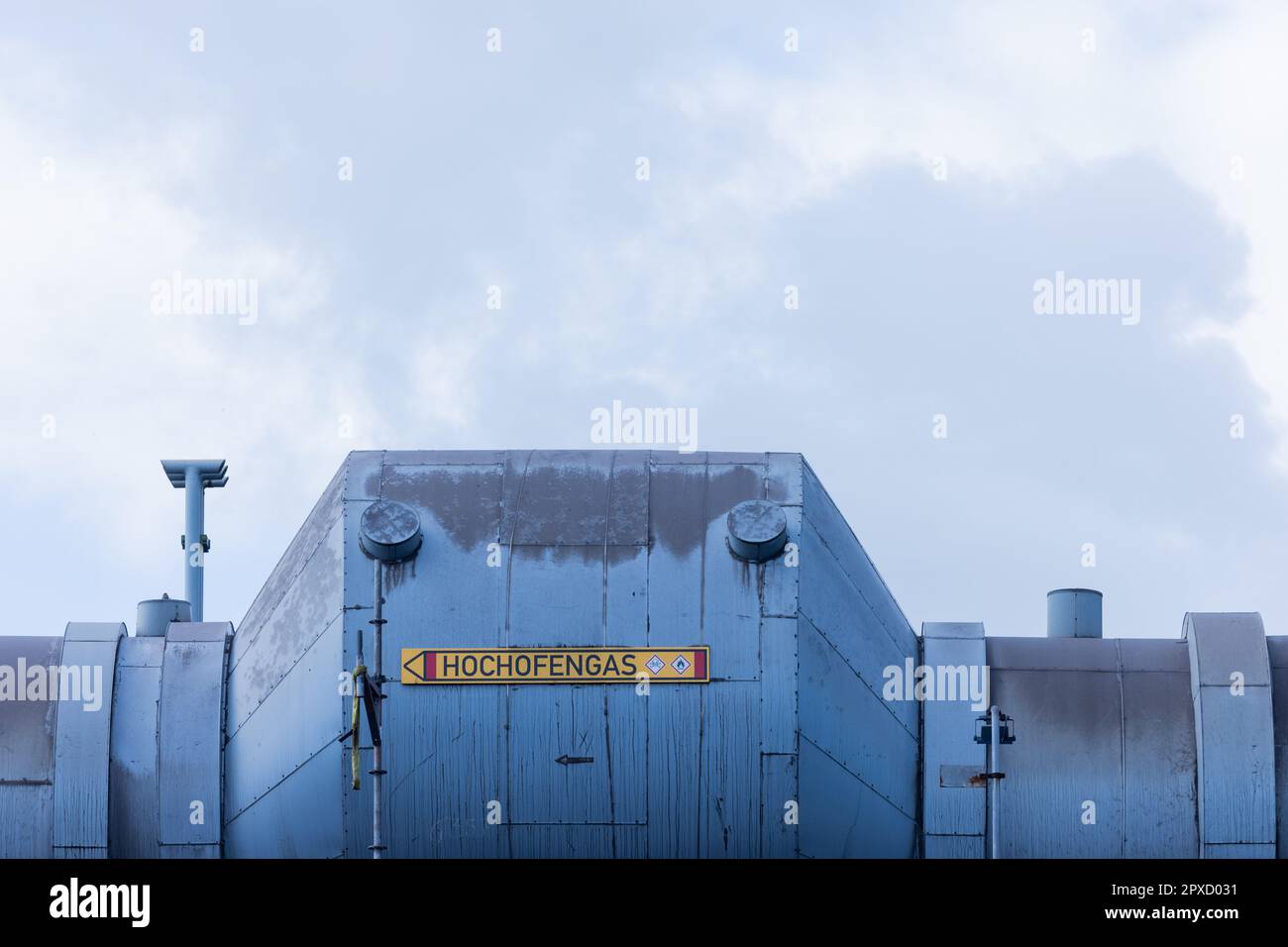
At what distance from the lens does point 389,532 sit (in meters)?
42.6

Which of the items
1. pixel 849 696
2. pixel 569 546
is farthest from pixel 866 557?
pixel 569 546

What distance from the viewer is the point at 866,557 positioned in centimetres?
4697

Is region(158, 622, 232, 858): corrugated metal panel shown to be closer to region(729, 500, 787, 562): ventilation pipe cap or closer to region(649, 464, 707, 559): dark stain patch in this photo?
region(649, 464, 707, 559): dark stain patch

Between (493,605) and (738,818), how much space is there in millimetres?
5903

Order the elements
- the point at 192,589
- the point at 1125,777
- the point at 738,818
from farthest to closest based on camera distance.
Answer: the point at 192,589 < the point at 1125,777 < the point at 738,818

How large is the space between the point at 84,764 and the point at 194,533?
34.6 feet

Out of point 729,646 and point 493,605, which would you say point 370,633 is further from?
point 729,646

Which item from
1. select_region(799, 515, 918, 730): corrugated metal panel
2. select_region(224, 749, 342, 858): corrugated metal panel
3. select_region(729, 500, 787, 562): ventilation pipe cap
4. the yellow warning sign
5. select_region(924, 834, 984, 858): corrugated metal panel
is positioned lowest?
select_region(924, 834, 984, 858): corrugated metal panel

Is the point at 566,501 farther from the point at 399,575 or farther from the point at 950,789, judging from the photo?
the point at 950,789

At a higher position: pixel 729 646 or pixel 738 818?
pixel 729 646

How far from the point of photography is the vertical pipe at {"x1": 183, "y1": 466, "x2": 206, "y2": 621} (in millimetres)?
56219

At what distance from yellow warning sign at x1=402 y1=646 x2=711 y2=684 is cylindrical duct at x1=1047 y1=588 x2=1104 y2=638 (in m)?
11.2
